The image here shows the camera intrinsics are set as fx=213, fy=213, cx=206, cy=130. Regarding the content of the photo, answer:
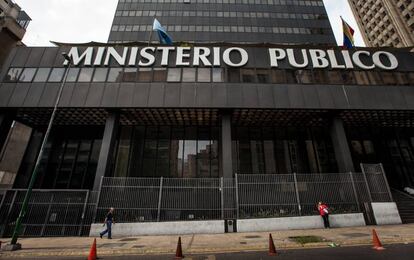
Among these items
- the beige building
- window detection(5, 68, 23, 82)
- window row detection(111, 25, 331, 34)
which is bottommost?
window detection(5, 68, 23, 82)

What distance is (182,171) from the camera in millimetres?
21672

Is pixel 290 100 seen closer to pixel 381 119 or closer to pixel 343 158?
pixel 343 158

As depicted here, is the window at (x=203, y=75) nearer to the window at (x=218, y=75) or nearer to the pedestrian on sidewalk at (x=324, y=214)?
the window at (x=218, y=75)

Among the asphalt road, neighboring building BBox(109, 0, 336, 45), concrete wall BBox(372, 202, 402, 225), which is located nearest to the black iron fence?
concrete wall BBox(372, 202, 402, 225)

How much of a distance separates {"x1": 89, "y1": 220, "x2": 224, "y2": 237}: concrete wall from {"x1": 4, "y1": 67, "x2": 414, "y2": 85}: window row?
1220cm

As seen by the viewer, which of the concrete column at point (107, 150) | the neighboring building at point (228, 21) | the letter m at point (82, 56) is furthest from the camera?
the neighboring building at point (228, 21)

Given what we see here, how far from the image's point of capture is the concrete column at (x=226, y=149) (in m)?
17.5

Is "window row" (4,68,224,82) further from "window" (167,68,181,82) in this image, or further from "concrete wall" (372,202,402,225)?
"concrete wall" (372,202,402,225)

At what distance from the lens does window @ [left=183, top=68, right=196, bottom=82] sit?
1972cm

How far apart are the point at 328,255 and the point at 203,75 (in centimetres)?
1626

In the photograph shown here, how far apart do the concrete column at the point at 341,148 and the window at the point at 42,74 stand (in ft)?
88.7

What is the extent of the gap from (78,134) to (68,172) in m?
4.31

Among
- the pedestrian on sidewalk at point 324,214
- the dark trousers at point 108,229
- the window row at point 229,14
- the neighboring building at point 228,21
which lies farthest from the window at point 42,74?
the window row at point 229,14

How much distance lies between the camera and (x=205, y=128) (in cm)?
2333
